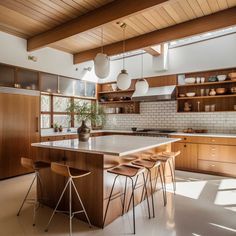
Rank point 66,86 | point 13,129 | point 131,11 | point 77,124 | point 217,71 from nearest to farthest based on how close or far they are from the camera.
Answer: point 131,11, point 13,129, point 217,71, point 66,86, point 77,124

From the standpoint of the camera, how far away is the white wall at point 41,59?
455cm

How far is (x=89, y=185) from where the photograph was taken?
103 inches

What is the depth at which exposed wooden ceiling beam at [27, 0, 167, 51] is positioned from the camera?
3015mm

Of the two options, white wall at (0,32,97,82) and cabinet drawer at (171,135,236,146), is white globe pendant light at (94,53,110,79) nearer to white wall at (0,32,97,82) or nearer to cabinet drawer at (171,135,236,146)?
white wall at (0,32,97,82)

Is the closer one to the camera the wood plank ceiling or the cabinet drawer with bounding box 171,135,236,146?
the wood plank ceiling

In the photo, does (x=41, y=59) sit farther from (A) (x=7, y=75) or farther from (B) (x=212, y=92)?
(B) (x=212, y=92)

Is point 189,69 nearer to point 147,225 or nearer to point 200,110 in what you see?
point 200,110

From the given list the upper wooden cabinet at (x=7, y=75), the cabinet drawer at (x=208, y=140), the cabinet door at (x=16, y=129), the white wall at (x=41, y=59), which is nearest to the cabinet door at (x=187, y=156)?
the cabinet drawer at (x=208, y=140)

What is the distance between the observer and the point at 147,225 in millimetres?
2529

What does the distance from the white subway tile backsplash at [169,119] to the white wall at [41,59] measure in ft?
6.04

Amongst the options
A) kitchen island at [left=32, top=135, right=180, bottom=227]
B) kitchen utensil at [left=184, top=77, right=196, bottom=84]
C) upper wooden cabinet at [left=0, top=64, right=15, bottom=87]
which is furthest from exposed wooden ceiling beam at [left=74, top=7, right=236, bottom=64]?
kitchen island at [left=32, top=135, right=180, bottom=227]

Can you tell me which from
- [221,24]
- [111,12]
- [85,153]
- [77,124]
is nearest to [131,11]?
[111,12]

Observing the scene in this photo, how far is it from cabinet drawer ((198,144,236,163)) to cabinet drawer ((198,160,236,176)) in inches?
3.6

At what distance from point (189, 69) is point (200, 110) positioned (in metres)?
1.14
